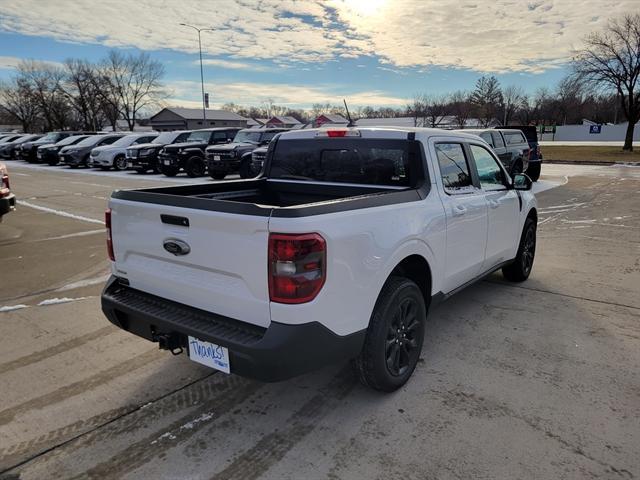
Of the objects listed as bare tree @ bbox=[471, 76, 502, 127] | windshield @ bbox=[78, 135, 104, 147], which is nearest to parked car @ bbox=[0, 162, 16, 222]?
windshield @ bbox=[78, 135, 104, 147]

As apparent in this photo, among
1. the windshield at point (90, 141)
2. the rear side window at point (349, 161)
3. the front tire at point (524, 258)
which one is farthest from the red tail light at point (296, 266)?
the windshield at point (90, 141)

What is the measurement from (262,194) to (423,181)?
1.63m

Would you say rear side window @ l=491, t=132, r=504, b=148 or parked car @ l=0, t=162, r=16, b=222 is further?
rear side window @ l=491, t=132, r=504, b=148

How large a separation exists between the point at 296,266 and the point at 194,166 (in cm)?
1715

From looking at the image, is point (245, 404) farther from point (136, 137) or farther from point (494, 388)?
point (136, 137)

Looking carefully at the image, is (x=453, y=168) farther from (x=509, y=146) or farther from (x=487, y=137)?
(x=509, y=146)

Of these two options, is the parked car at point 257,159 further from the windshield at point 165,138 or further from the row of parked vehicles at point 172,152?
the windshield at point 165,138

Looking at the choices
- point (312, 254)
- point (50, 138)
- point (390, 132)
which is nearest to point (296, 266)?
point (312, 254)

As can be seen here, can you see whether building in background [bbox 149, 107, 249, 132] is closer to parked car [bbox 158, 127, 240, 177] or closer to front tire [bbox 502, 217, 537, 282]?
parked car [bbox 158, 127, 240, 177]

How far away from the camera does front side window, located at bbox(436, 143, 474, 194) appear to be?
12.6 feet

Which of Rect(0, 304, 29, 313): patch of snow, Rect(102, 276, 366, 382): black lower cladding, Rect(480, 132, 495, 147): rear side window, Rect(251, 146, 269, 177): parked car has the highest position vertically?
Rect(480, 132, 495, 147): rear side window

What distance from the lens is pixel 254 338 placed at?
257 cm

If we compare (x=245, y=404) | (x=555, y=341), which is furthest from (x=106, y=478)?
(x=555, y=341)

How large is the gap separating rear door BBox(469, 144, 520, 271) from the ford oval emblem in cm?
285
